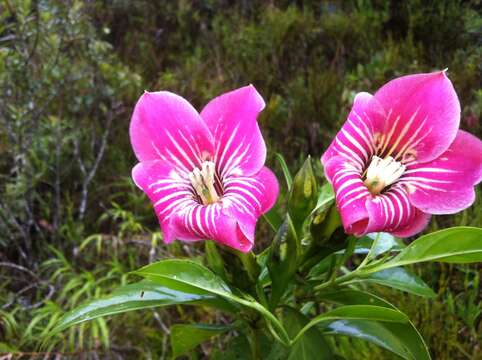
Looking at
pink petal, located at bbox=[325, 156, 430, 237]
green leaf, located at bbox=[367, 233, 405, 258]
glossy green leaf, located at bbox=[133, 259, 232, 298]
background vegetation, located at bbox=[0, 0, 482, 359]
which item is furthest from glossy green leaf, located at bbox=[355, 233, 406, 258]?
background vegetation, located at bbox=[0, 0, 482, 359]

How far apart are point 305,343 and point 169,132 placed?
0.41 m

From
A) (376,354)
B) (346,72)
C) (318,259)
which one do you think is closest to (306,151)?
(346,72)

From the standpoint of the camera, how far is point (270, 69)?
13.3ft

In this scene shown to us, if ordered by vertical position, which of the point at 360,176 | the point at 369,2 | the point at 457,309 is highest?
the point at 360,176

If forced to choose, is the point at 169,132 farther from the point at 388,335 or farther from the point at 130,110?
the point at 130,110

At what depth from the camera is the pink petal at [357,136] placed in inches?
34.3

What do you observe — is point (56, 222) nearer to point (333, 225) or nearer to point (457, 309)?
point (457, 309)

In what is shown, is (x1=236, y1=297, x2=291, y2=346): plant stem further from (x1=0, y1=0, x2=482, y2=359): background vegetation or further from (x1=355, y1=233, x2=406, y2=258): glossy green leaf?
(x1=0, y1=0, x2=482, y2=359): background vegetation

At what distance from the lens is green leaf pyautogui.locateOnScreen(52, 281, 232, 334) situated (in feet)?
3.09

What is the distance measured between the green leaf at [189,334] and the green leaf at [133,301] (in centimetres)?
10

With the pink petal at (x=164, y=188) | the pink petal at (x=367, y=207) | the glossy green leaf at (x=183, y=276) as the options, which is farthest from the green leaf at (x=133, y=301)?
the pink petal at (x=367, y=207)

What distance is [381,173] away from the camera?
0.88 meters

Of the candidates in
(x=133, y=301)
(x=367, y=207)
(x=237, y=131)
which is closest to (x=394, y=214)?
(x=367, y=207)

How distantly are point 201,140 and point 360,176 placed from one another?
25 centimetres
